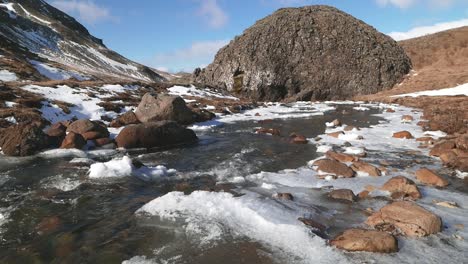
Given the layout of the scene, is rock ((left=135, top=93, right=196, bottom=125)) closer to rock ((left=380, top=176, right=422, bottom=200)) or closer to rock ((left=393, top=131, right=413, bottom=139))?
rock ((left=393, top=131, right=413, bottom=139))

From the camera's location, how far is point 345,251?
613cm

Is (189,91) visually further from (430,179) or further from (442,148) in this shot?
(430,179)

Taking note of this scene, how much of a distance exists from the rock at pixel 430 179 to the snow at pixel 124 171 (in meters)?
7.38

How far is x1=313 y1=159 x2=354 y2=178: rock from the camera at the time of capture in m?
→ 10.9

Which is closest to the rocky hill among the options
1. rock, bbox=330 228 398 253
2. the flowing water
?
the flowing water

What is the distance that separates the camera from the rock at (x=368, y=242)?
609cm

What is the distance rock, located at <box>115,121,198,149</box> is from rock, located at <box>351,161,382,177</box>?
8.71 meters

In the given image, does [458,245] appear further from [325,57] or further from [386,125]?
[325,57]

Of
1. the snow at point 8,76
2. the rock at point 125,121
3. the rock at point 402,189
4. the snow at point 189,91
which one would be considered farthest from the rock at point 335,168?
the snow at point 8,76

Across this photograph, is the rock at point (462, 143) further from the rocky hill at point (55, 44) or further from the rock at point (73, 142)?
the rocky hill at point (55, 44)

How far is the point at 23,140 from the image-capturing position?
14.8m

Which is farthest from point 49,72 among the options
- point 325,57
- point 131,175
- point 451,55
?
point 451,55

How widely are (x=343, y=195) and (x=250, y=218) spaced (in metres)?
2.72

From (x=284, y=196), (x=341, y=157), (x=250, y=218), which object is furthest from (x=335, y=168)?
(x=250, y=218)
